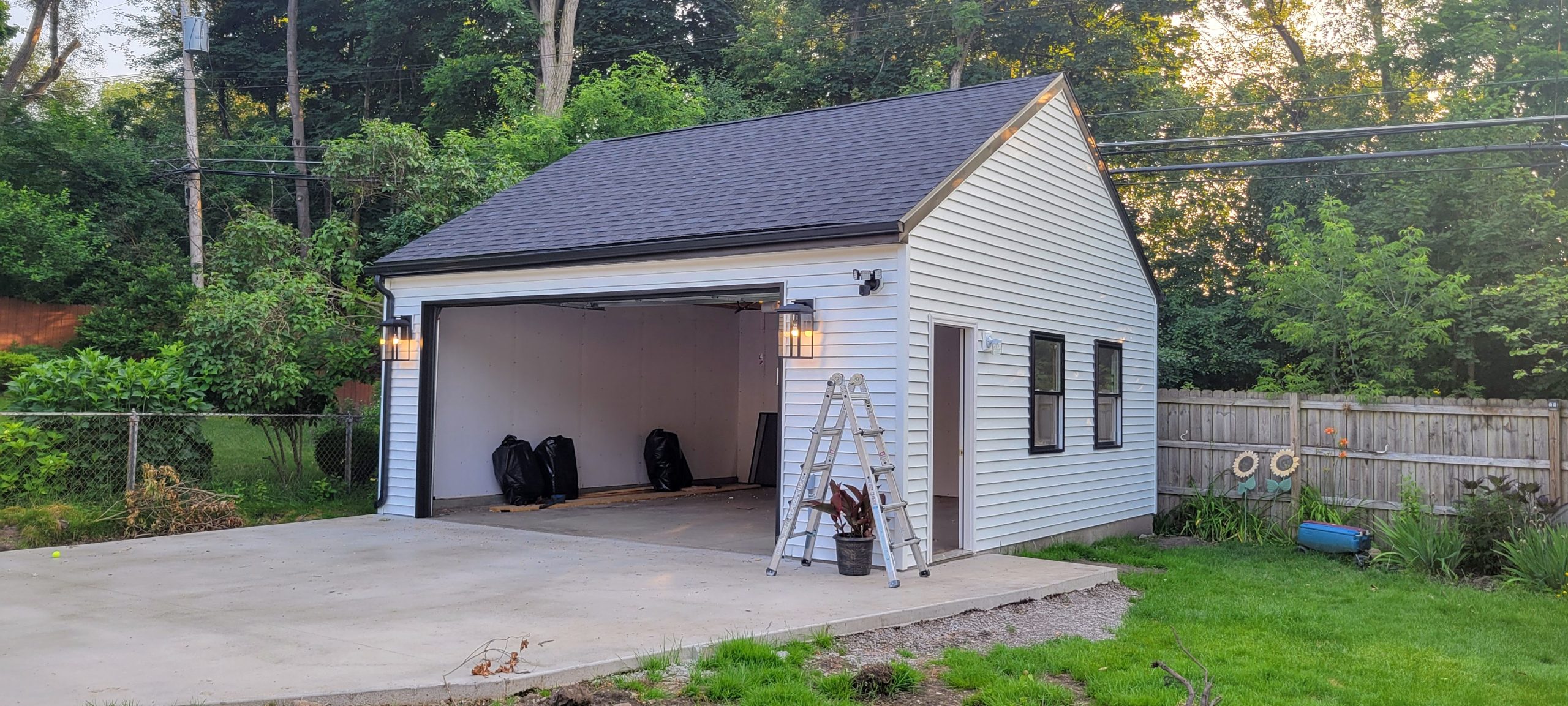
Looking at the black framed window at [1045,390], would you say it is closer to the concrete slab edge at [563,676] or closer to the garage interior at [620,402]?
the garage interior at [620,402]

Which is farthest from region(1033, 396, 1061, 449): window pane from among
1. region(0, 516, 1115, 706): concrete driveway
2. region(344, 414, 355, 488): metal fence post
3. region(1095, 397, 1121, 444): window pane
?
region(344, 414, 355, 488): metal fence post

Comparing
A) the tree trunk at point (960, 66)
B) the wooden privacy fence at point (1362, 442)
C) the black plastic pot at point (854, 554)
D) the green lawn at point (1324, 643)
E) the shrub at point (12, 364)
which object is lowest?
the green lawn at point (1324, 643)

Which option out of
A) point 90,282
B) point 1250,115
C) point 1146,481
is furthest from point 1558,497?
point 90,282

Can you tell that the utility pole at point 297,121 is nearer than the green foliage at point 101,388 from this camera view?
No

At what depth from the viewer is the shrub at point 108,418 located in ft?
33.7

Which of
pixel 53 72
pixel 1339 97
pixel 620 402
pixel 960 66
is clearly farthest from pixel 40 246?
pixel 1339 97

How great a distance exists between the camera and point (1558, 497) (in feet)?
31.2

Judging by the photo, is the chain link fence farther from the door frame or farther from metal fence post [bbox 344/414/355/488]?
the door frame

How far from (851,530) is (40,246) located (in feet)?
66.0

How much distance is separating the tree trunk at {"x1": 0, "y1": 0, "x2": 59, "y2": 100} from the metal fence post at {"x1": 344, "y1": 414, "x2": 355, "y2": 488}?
17658mm

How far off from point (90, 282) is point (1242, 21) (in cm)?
2356

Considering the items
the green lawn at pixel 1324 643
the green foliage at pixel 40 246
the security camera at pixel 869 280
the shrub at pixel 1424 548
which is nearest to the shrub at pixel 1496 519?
the shrub at pixel 1424 548

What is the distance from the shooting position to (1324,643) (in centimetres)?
629

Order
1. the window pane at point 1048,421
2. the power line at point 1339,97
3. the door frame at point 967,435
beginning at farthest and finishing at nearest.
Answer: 1. the power line at point 1339,97
2. the window pane at point 1048,421
3. the door frame at point 967,435
